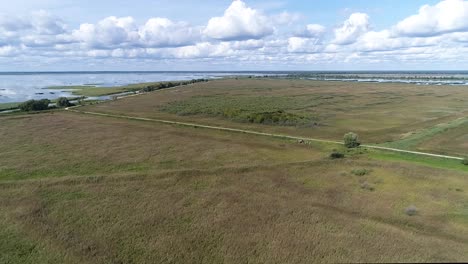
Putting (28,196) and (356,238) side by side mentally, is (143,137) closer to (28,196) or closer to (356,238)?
(28,196)

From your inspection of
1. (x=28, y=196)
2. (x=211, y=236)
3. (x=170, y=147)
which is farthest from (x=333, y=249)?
(x=170, y=147)

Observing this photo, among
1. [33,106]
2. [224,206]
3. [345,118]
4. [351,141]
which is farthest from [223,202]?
[33,106]

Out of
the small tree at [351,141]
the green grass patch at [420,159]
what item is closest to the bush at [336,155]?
the green grass patch at [420,159]

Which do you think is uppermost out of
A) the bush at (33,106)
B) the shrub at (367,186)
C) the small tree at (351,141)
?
the bush at (33,106)

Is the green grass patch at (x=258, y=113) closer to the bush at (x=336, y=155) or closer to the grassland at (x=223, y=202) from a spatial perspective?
the grassland at (x=223, y=202)

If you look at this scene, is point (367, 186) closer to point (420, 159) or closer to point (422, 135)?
point (420, 159)
